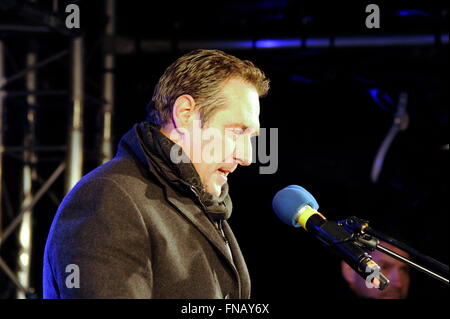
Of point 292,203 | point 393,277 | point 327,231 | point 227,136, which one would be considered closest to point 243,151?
point 227,136

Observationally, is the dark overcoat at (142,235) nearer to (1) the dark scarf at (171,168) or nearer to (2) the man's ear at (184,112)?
(1) the dark scarf at (171,168)

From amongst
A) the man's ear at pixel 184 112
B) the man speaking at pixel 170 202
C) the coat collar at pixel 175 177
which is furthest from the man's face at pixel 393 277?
the man's ear at pixel 184 112

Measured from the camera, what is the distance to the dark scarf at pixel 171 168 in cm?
186

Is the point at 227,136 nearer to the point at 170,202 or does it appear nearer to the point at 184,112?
the point at 184,112

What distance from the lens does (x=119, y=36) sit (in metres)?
4.94

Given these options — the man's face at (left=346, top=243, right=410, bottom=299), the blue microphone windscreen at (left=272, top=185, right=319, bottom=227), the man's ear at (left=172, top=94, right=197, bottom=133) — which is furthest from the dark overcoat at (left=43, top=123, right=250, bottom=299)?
the man's face at (left=346, top=243, right=410, bottom=299)

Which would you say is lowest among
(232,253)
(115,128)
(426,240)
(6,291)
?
(6,291)

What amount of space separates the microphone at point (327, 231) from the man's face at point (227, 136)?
248 mm

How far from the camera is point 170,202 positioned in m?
1.82

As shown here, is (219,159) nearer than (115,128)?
Yes

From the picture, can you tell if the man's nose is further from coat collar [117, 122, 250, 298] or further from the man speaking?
coat collar [117, 122, 250, 298]
